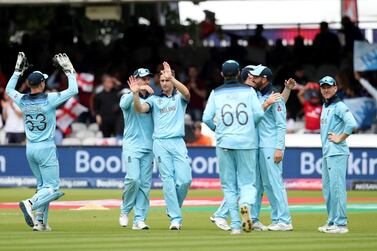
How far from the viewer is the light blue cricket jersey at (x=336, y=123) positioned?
16.8m

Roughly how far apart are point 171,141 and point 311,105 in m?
13.0

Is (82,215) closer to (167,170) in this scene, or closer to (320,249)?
(167,170)

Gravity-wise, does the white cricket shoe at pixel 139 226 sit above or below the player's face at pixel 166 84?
below

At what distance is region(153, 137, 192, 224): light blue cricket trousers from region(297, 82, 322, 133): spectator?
12400mm

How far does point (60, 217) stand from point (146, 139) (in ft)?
10.1

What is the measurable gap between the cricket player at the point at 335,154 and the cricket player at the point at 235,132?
1320 mm

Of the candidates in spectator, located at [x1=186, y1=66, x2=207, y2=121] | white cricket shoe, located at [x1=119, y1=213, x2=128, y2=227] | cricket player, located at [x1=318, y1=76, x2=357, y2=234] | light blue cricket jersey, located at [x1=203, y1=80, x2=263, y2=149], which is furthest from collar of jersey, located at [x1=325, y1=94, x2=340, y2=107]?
spectator, located at [x1=186, y1=66, x2=207, y2=121]

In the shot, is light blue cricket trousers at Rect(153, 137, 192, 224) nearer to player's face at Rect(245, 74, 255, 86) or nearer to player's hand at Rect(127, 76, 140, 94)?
player's hand at Rect(127, 76, 140, 94)

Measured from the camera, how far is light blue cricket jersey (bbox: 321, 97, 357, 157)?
1684 cm

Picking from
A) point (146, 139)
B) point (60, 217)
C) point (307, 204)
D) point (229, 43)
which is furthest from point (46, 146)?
point (229, 43)

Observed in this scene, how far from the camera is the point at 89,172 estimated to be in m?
28.8

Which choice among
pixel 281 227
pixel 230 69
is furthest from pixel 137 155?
pixel 230 69

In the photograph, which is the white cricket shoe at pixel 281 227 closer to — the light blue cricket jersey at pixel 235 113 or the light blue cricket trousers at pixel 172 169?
the light blue cricket trousers at pixel 172 169

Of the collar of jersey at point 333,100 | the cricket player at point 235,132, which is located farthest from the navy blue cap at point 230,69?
the collar of jersey at point 333,100
